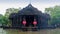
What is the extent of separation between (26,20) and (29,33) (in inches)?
23.7

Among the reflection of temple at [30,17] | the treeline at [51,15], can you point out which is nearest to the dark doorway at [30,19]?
the reflection of temple at [30,17]

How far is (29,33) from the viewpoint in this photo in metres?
4.44

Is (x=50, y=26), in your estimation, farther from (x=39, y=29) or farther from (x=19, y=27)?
(x=19, y=27)

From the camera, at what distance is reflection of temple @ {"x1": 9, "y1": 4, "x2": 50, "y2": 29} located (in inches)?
159

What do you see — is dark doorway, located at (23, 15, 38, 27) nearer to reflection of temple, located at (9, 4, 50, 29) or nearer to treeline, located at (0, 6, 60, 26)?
reflection of temple, located at (9, 4, 50, 29)

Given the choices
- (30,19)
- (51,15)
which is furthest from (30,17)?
(51,15)

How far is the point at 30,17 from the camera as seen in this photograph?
193 inches

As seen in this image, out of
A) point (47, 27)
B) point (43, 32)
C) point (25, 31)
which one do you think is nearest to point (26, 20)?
point (25, 31)

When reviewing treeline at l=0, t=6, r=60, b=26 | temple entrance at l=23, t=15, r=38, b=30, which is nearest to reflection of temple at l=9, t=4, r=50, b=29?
temple entrance at l=23, t=15, r=38, b=30

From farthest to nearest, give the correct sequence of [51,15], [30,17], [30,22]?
[30,17]
[30,22]
[51,15]

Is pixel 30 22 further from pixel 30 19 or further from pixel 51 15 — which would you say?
pixel 51 15

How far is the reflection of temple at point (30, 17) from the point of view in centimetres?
403

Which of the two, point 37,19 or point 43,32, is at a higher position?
point 37,19

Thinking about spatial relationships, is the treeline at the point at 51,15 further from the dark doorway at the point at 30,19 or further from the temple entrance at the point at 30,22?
the dark doorway at the point at 30,19
